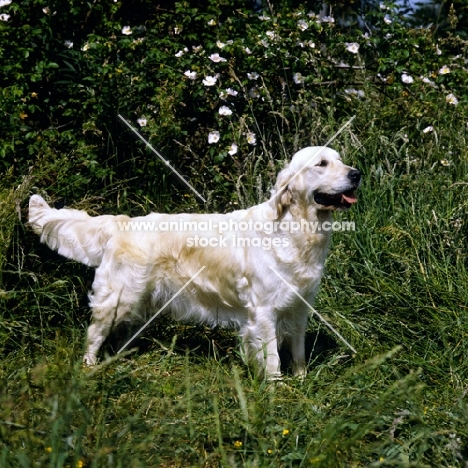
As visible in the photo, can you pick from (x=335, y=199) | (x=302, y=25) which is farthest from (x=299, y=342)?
(x=302, y=25)

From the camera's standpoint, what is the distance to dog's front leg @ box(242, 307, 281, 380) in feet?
14.2

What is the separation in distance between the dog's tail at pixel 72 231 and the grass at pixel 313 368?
0.51ft

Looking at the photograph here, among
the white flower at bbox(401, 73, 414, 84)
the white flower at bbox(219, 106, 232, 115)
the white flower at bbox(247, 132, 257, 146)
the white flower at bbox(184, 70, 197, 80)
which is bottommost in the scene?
the white flower at bbox(247, 132, 257, 146)

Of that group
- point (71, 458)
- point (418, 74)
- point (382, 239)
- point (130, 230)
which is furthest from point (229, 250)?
point (418, 74)

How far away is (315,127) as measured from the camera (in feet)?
18.2

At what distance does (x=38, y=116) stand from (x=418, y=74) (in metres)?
2.95

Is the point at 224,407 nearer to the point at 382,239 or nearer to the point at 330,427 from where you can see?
the point at 330,427

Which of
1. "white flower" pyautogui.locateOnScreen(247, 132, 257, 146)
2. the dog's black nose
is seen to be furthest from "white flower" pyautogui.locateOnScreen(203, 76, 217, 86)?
the dog's black nose

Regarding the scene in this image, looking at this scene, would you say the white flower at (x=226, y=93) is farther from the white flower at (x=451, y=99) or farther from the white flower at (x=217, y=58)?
the white flower at (x=451, y=99)

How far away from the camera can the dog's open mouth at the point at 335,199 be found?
13.8ft

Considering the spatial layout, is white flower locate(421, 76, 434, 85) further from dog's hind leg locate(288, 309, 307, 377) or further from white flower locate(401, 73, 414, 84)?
dog's hind leg locate(288, 309, 307, 377)

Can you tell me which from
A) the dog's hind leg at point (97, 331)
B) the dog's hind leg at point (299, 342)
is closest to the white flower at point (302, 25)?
the dog's hind leg at point (299, 342)

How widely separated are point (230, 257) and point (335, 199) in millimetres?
711

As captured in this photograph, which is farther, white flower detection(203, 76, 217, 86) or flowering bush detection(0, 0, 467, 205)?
white flower detection(203, 76, 217, 86)
